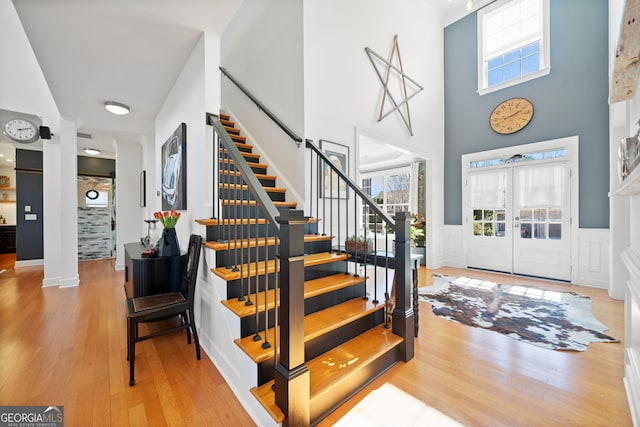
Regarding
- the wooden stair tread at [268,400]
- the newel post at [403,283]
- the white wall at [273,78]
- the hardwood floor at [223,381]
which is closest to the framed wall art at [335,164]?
the white wall at [273,78]

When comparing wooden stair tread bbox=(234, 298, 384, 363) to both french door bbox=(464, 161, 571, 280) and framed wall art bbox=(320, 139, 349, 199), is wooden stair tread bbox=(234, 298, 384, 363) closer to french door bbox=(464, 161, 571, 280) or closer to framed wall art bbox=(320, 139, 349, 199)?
framed wall art bbox=(320, 139, 349, 199)

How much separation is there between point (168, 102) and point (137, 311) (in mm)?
2739

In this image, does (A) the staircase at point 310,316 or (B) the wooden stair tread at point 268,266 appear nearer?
(A) the staircase at point 310,316

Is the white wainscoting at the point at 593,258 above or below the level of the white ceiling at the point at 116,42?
below

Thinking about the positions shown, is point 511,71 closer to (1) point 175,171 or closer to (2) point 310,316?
(2) point 310,316

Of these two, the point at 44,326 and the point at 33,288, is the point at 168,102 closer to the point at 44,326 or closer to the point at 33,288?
the point at 44,326

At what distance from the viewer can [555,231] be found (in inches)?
174

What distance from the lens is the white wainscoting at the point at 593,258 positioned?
3967mm

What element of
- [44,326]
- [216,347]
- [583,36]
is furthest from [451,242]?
[44,326]

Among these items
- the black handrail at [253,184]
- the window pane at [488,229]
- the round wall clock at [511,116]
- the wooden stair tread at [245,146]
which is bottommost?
the window pane at [488,229]

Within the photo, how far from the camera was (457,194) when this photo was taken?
5473mm

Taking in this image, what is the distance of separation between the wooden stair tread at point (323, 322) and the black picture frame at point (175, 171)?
1.78m

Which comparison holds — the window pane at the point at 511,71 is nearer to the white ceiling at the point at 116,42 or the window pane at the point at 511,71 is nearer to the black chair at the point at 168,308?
the white ceiling at the point at 116,42

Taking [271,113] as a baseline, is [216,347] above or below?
below
